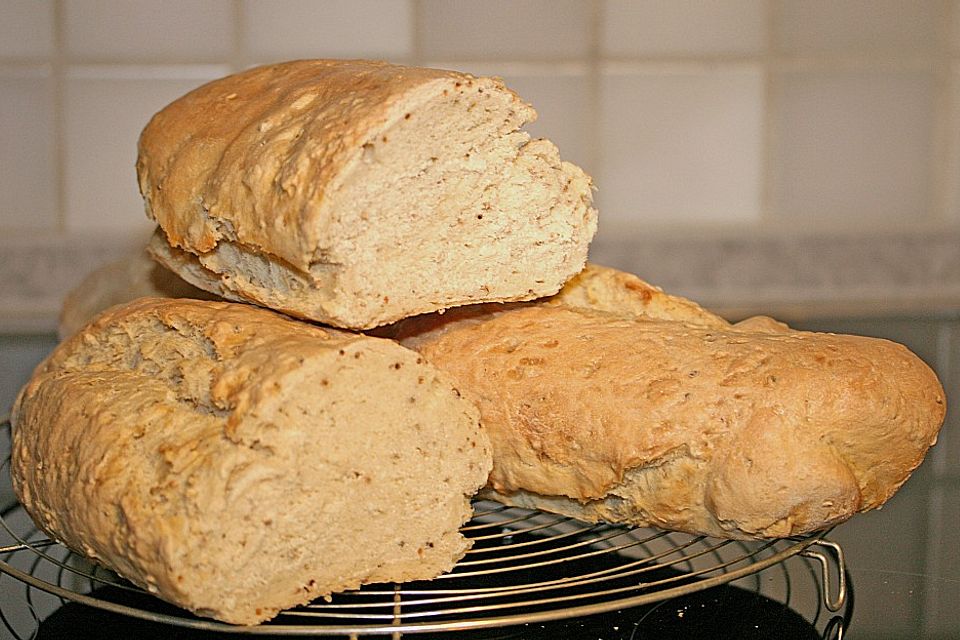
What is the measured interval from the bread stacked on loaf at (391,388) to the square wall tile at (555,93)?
4.07 feet

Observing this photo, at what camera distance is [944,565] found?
130 cm

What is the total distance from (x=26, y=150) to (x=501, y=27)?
120 cm

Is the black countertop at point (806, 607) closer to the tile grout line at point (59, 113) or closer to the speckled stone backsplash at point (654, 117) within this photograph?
the speckled stone backsplash at point (654, 117)

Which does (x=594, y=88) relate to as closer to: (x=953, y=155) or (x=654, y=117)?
(x=654, y=117)

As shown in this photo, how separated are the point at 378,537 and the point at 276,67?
Result: 28.3 inches

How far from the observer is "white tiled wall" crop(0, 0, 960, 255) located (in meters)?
2.57

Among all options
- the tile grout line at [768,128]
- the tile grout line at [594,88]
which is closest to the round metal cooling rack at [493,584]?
the tile grout line at [594,88]

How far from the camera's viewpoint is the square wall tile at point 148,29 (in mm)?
2547

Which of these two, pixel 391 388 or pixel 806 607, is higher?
pixel 391 388

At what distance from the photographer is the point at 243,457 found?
1076mm

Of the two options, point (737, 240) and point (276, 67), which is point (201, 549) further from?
point (737, 240)

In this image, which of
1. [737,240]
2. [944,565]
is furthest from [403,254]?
[737,240]

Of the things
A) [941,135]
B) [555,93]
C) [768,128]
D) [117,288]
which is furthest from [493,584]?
[941,135]

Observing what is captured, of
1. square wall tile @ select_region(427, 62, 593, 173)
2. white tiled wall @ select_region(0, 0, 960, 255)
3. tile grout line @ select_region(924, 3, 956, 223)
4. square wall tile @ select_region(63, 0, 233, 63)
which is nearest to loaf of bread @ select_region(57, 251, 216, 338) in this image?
white tiled wall @ select_region(0, 0, 960, 255)
